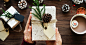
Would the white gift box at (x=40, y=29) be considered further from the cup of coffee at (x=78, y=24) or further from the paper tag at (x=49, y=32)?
the cup of coffee at (x=78, y=24)

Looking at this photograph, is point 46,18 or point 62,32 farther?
point 62,32

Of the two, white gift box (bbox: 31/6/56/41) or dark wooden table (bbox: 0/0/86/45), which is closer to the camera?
white gift box (bbox: 31/6/56/41)

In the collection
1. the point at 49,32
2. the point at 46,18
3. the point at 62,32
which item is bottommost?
the point at 62,32

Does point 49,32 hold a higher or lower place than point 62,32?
higher

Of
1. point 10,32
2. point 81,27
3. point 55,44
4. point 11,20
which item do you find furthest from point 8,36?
point 81,27

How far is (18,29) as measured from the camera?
1.01 meters

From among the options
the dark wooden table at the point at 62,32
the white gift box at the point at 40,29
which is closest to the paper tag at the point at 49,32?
the white gift box at the point at 40,29

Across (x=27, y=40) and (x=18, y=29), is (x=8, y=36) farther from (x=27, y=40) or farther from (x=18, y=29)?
(x=27, y=40)

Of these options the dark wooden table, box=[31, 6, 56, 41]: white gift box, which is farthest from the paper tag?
the dark wooden table

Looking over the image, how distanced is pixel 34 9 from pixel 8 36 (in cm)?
50

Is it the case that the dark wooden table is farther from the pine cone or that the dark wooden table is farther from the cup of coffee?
the pine cone

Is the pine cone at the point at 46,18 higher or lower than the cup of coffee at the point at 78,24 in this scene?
higher

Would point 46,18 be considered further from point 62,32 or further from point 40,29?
point 62,32

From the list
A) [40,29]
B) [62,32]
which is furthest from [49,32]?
[62,32]
